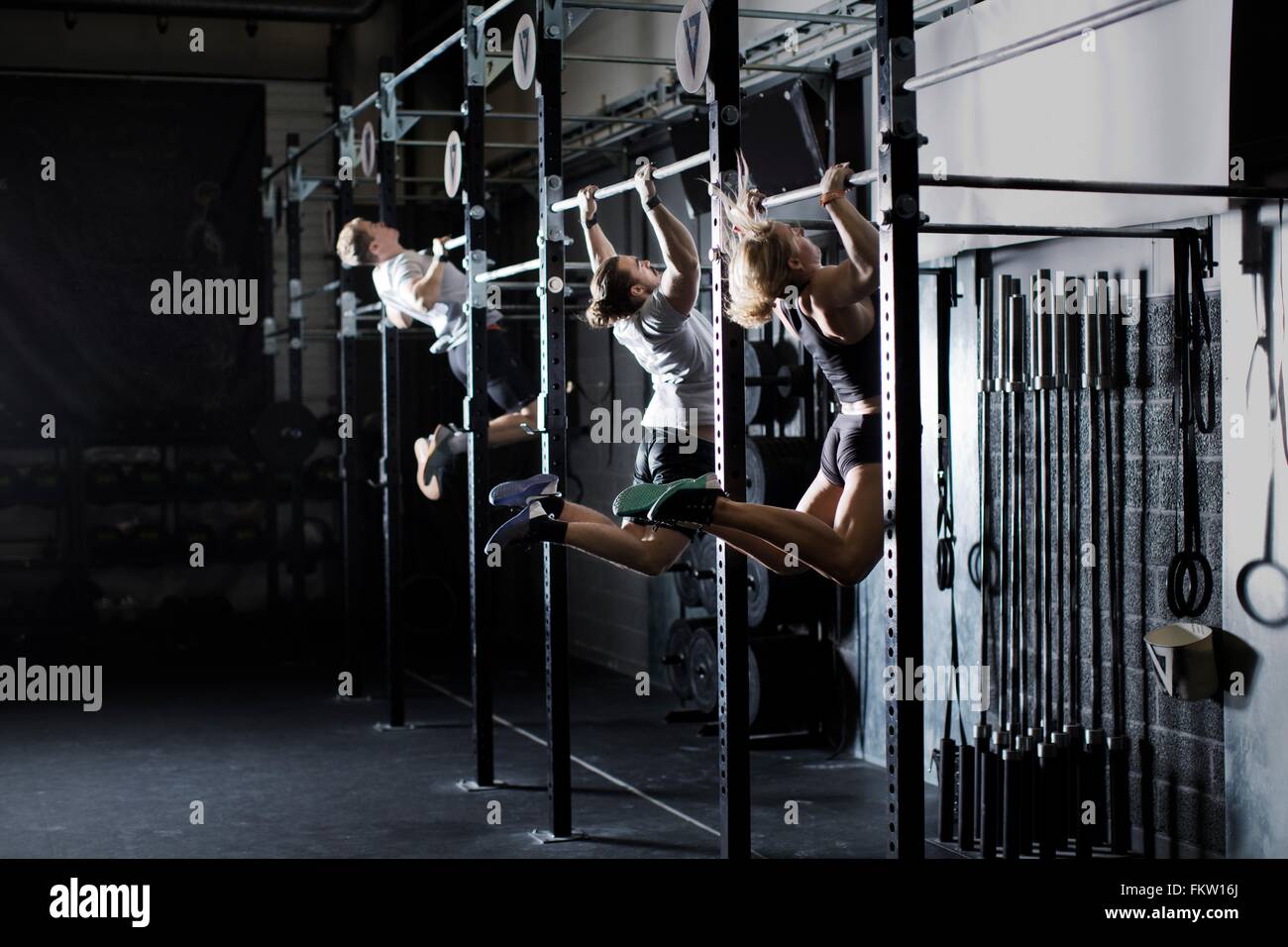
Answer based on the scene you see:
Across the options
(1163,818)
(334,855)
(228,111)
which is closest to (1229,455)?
(1163,818)

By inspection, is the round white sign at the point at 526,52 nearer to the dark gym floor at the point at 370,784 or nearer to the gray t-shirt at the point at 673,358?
the gray t-shirt at the point at 673,358

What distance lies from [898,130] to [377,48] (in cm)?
817

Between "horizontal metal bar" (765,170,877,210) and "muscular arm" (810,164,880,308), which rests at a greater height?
"horizontal metal bar" (765,170,877,210)

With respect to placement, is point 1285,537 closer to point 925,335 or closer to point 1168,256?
point 1168,256

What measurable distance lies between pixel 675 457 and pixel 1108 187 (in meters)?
1.94

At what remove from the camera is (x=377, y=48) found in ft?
35.7

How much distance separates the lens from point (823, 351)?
4215 millimetres

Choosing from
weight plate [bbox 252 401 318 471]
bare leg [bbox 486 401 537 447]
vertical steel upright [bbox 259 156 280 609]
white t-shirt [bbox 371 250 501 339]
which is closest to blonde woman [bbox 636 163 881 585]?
bare leg [bbox 486 401 537 447]

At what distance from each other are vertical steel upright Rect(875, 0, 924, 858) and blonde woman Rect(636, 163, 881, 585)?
0.79ft

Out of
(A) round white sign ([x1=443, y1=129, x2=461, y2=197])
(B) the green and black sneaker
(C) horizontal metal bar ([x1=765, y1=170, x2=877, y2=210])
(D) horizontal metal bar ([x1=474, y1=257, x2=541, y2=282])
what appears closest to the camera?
(C) horizontal metal bar ([x1=765, y1=170, x2=877, y2=210])

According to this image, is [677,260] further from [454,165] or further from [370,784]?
[370,784]

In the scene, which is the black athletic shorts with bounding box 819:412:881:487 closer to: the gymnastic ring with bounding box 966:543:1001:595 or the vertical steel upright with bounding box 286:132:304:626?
the gymnastic ring with bounding box 966:543:1001:595

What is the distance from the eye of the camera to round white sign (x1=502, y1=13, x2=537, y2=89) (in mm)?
5152

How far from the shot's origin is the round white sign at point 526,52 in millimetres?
5152
